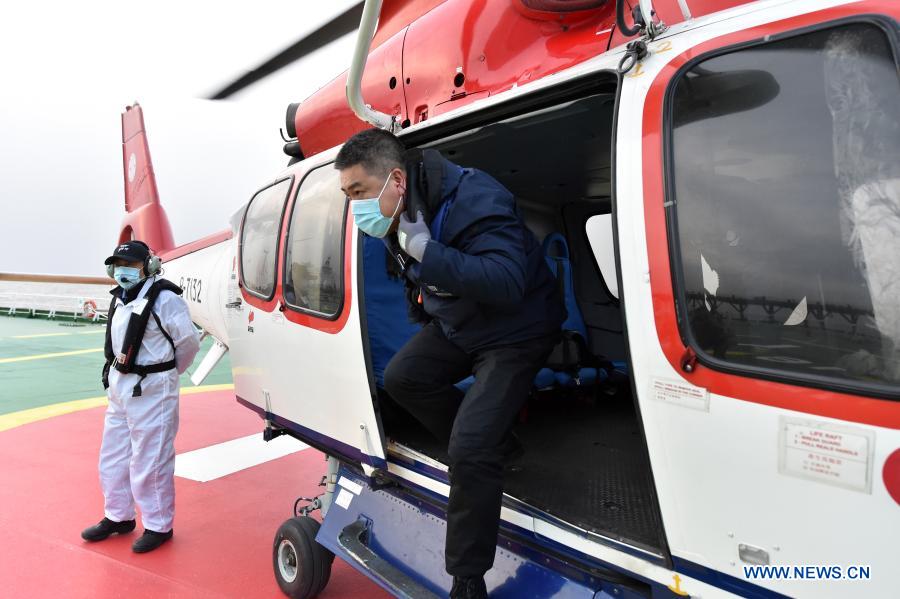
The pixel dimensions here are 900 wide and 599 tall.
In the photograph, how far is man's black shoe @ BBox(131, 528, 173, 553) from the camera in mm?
3178

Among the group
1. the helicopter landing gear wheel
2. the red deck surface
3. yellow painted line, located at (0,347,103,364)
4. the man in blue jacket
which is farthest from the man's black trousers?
yellow painted line, located at (0,347,103,364)

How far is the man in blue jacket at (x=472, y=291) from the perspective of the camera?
1.69m

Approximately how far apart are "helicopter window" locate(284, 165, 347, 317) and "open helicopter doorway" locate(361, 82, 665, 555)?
151 millimetres

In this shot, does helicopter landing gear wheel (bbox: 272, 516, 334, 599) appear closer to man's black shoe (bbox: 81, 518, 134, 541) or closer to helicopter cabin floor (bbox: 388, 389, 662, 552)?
helicopter cabin floor (bbox: 388, 389, 662, 552)

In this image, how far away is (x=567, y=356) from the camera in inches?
146

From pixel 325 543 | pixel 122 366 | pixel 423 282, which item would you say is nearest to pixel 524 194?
pixel 423 282

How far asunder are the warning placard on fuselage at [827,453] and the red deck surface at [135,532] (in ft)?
7.67

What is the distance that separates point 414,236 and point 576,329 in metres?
2.37

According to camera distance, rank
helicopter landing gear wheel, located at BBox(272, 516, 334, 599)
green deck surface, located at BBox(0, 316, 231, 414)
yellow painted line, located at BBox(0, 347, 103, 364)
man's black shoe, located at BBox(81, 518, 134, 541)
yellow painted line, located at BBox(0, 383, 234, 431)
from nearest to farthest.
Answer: helicopter landing gear wheel, located at BBox(272, 516, 334, 599), man's black shoe, located at BBox(81, 518, 134, 541), yellow painted line, located at BBox(0, 383, 234, 431), green deck surface, located at BBox(0, 316, 231, 414), yellow painted line, located at BBox(0, 347, 103, 364)

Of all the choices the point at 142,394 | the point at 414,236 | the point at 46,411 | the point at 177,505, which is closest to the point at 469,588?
the point at 414,236

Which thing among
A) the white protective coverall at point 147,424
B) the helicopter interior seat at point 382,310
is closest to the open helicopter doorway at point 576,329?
the helicopter interior seat at point 382,310

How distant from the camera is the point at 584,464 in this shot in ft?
7.73

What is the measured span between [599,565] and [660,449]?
458 millimetres

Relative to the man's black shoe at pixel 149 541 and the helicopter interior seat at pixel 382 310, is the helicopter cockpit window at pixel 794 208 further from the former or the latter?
the man's black shoe at pixel 149 541
